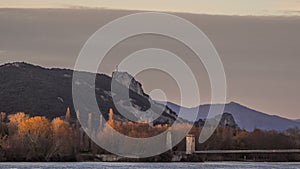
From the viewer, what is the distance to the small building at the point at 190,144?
17675 cm

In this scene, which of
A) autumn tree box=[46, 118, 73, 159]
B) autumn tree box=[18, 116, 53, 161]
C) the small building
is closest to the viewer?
autumn tree box=[18, 116, 53, 161]

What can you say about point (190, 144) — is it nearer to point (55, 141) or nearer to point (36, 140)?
point (55, 141)

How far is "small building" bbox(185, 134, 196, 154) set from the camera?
177m

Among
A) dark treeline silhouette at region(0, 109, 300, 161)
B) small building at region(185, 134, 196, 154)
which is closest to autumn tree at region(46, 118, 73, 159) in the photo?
dark treeline silhouette at region(0, 109, 300, 161)

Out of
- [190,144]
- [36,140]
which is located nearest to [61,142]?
[36,140]

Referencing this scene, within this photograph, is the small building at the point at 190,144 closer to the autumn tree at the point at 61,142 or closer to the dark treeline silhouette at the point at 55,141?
the dark treeline silhouette at the point at 55,141

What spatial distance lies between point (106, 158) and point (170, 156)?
1430 centimetres

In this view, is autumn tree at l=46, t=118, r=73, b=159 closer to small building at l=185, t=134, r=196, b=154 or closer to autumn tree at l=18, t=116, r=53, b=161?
autumn tree at l=18, t=116, r=53, b=161

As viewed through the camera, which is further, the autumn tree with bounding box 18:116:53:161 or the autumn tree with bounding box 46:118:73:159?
the autumn tree with bounding box 46:118:73:159

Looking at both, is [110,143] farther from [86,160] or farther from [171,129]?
[171,129]

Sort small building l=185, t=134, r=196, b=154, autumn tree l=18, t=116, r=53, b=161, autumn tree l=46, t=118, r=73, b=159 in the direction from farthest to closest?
small building l=185, t=134, r=196, b=154 → autumn tree l=46, t=118, r=73, b=159 → autumn tree l=18, t=116, r=53, b=161

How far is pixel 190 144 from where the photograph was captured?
589 feet

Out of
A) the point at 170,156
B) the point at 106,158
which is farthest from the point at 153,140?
the point at 106,158

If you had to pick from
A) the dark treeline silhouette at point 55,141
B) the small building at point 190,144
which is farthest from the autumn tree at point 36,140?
the small building at point 190,144
